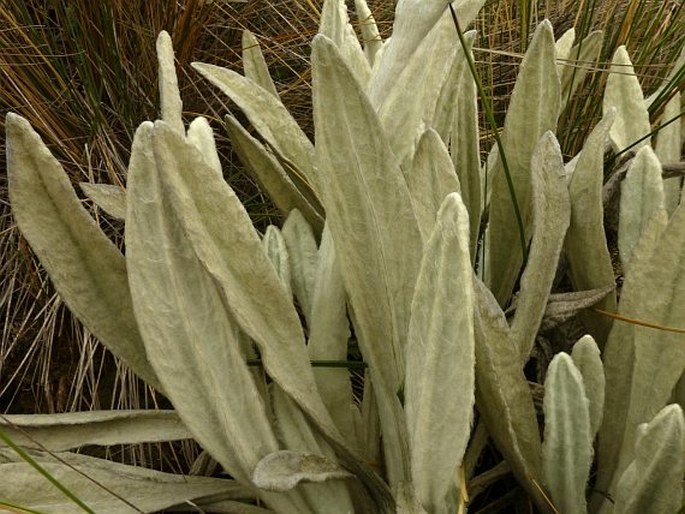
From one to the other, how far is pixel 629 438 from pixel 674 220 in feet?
0.72

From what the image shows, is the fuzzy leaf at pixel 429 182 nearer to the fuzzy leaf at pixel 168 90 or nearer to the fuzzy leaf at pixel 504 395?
the fuzzy leaf at pixel 504 395

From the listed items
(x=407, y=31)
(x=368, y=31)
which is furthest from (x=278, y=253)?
(x=368, y=31)

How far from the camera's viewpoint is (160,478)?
0.96 m

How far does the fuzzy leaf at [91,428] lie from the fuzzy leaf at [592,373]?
0.38m

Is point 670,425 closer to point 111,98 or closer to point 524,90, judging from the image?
point 524,90

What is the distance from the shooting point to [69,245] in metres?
0.88

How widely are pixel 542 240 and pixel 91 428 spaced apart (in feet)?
1.58

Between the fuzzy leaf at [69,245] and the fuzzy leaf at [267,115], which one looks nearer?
the fuzzy leaf at [69,245]

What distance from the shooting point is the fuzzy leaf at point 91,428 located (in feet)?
3.05

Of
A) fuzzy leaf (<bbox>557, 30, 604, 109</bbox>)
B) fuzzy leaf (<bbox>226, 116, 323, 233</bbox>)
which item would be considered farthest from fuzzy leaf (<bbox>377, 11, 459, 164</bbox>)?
fuzzy leaf (<bbox>557, 30, 604, 109</bbox>)

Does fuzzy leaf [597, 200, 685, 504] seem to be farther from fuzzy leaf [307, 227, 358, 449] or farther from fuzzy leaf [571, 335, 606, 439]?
fuzzy leaf [307, 227, 358, 449]

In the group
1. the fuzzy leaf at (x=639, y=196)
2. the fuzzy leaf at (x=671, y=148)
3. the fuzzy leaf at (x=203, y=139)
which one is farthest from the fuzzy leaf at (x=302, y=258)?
the fuzzy leaf at (x=671, y=148)

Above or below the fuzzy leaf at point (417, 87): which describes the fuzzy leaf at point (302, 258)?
below

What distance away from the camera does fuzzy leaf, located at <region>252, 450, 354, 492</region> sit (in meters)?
0.76
